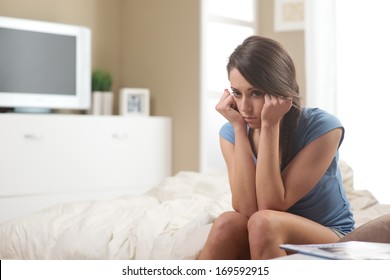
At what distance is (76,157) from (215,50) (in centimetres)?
101

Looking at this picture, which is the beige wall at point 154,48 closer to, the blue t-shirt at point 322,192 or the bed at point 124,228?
the bed at point 124,228

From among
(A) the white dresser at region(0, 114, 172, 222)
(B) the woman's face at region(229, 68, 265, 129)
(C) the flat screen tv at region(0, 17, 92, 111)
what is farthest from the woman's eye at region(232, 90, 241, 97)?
(C) the flat screen tv at region(0, 17, 92, 111)

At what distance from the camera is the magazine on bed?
1288mm

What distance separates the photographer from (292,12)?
3.51 meters

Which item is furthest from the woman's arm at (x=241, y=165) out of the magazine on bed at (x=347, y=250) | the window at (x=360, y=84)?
the window at (x=360, y=84)

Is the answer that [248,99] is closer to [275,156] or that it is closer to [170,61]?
[275,156]

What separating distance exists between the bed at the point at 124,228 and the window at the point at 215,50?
1.51ft

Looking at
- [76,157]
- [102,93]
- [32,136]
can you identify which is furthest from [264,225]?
[102,93]

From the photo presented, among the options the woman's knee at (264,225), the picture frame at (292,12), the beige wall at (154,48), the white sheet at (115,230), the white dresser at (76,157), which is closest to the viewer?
the woman's knee at (264,225)

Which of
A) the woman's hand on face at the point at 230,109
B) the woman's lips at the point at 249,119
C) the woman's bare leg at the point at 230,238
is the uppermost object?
the woman's hand on face at the point at 230,109

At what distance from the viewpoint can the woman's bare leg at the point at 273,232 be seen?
4.90 ft
